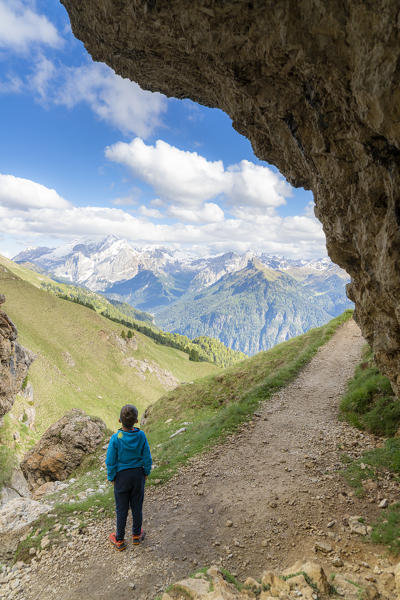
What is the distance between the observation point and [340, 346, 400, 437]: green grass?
39.0ft

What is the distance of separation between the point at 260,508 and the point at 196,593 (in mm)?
4484

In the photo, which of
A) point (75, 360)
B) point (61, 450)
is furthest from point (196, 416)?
point (75, 360)

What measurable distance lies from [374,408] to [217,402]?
41.6 ft

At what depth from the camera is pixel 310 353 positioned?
27.2 m

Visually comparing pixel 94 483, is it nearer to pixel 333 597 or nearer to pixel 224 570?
pixel 224 570

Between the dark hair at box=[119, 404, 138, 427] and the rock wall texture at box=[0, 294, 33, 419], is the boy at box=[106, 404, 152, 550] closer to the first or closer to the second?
the dark hair at box=[119, 404, 138, 427]

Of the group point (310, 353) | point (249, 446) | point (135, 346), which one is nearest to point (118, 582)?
point (249, 446)

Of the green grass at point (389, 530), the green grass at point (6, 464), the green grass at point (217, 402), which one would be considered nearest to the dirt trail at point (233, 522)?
the green grass at point (389, 530)

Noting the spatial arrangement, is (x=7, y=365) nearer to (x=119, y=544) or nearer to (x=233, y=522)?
(x=119, y=544)

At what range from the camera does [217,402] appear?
23344 millimetres

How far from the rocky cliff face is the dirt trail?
4.74m

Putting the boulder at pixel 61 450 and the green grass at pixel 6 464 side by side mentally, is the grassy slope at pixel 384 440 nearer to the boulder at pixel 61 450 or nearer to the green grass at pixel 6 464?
the boulder at pixel 61 450

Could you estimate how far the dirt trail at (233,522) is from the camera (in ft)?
23.0

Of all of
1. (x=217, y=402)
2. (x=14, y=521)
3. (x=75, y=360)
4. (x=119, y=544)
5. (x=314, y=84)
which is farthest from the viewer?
(x=75, y=360)
